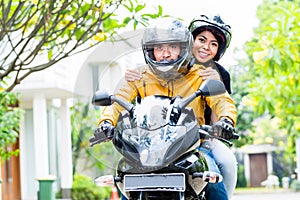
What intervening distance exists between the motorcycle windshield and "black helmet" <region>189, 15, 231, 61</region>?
40.9 inches

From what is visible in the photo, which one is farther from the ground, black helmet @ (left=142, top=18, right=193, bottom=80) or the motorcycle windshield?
black helmet @ (left=142, top=18, right=193, bottom=80)

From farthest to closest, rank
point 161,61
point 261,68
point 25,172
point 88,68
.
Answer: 1. point 25,172
2. point 261,68
3. point 88,68
4. point 161,61

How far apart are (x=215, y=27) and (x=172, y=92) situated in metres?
0.82

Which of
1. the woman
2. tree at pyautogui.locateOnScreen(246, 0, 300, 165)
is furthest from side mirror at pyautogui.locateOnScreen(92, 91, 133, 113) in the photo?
tree at pyautogui.locateOnScreen(246, 0, 300, 165)

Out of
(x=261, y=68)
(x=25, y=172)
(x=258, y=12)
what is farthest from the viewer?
(x=258, y=12)

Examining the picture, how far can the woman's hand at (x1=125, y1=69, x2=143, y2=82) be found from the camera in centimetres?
398

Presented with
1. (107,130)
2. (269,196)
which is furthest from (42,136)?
(107,130)

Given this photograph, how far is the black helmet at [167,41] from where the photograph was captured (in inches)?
150

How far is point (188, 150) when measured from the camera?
3.61 m

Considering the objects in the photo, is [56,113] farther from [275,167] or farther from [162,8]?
[275,167]

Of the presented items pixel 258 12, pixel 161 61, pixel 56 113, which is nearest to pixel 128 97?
pixel 161 61

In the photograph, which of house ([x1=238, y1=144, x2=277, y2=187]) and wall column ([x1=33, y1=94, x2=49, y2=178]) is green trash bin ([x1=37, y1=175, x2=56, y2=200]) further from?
house ([x1=238, y1=144, x2=277, y2=187])

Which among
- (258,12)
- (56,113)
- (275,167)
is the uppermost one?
(258,12)

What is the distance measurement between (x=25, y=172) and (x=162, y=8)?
17.3 meters
